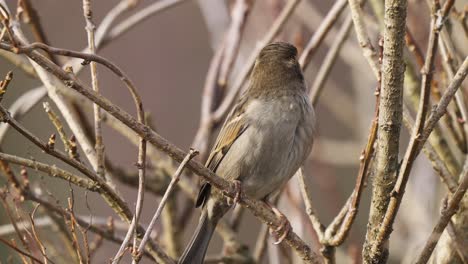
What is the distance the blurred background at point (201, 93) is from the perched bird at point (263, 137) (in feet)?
1.22

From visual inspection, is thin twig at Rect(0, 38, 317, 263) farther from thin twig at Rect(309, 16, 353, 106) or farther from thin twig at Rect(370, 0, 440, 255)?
thin twig at Rect(309, 16, 353, 106)

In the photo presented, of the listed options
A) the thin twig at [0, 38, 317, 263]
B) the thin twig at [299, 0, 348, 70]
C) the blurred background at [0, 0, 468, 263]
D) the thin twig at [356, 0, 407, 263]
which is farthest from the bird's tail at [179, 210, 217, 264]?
the thin twig at [356, 0, 407, 263]

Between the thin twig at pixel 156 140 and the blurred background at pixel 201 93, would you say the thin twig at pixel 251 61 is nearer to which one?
the blurred background at pixel 201 93

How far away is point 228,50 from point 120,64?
16.4 ft

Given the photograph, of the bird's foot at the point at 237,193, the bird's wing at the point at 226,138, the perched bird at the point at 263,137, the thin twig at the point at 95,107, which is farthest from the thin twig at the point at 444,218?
the bird's wing at the point at 226,138

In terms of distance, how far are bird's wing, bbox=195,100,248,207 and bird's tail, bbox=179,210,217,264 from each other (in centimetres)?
11

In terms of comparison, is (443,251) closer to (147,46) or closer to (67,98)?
(67,98)

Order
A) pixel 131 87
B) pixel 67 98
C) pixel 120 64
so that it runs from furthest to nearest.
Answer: pixel 120 64, pixel 67 98, pixel 131 87

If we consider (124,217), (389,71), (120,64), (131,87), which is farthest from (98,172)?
(120,64)

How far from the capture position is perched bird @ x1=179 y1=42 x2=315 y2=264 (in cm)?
391

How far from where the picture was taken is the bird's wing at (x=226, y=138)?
4.00m

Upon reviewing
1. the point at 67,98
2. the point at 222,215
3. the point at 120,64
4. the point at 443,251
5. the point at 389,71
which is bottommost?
the point at 443,251

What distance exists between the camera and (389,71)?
8.46 feet

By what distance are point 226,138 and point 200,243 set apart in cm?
55
